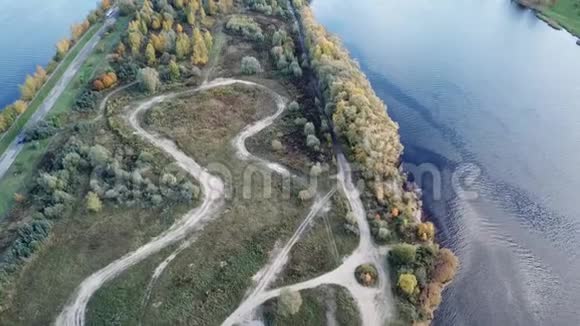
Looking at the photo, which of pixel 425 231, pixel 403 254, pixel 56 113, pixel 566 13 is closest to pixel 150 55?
pixel 56 113

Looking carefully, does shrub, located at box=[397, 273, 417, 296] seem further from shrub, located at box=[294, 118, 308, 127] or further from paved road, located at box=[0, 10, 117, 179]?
paved road, located at box=[0, 10, 117, 179]

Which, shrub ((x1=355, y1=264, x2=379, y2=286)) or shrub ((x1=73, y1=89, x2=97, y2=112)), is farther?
shrub ((x1=73, y1=89, x2=97, y2=112))

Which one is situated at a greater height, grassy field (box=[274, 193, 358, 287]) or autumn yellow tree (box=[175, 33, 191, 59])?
autumn yellow tree (box=[175, 33, 191, 59])

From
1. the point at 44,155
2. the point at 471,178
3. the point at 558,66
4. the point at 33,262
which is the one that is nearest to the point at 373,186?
the point at 471,178

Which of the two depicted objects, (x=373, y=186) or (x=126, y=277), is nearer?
(x=126, y=277)

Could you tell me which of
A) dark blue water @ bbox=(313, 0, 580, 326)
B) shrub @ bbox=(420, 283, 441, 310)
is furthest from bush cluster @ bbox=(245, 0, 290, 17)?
shrub @ bbox=(420, 283, 441, 310)

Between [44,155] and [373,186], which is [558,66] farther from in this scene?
[44,155]
